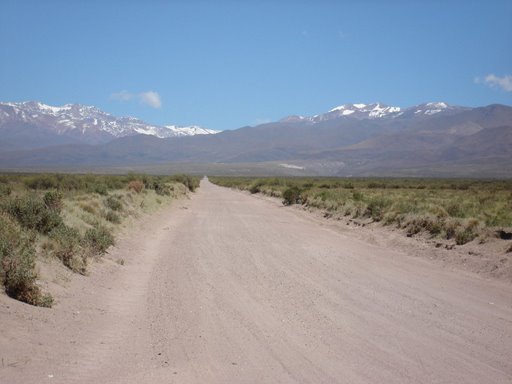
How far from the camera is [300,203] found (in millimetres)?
38719

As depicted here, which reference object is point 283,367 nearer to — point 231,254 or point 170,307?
point 170,307

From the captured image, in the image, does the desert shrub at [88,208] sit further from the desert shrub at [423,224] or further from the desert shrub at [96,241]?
the desert shrub at [423,224]

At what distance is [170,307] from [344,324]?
10.2 ft

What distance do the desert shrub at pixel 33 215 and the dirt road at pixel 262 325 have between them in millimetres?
1732

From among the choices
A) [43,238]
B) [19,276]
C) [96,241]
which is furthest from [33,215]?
[19,276]

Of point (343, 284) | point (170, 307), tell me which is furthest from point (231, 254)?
point (170, 307)

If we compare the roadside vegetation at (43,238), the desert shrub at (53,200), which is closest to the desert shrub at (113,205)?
the roadside vegetation at (43,238)

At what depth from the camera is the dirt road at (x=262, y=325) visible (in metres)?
6.24

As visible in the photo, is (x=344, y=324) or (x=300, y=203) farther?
(x=300, y=203)

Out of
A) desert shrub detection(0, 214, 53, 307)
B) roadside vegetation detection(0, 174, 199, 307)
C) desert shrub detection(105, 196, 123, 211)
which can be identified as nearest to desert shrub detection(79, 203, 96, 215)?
roadside vegetation detection(0, 174, 199, 307)

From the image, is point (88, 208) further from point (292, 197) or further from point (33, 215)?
point (292, 197)

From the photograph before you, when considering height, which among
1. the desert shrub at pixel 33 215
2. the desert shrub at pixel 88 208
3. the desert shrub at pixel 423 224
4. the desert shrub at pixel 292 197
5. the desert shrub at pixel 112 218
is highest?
the desert shrub at pixel 33 215

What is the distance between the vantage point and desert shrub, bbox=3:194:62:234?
1188 centimetres

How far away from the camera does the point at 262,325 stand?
8.14 meters
